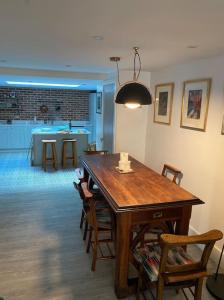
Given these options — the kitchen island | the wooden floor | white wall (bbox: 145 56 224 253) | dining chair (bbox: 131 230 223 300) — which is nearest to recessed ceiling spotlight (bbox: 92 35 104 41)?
white wall (bbox: 145 56 224 253)

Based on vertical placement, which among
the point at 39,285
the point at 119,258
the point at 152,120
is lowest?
the point at 39,285

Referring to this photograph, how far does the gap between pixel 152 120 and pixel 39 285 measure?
290cm

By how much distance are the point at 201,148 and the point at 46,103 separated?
6.14 metres

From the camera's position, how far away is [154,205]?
200 centimetres

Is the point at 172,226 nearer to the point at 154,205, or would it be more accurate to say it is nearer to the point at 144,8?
the point at 154,205

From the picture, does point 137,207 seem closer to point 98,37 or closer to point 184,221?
point 184,221

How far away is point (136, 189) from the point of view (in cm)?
233

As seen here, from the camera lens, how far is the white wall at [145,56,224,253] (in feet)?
8.40

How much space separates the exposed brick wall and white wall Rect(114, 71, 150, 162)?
4.30m

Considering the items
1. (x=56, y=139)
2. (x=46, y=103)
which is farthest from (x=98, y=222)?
(x=46, y=103)

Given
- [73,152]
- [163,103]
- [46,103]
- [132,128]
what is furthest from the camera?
[46,103]

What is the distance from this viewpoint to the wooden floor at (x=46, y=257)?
85.0 inches

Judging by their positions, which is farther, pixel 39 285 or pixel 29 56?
pixel 29 56

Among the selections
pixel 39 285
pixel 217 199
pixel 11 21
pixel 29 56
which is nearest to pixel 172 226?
pixel 217 199
